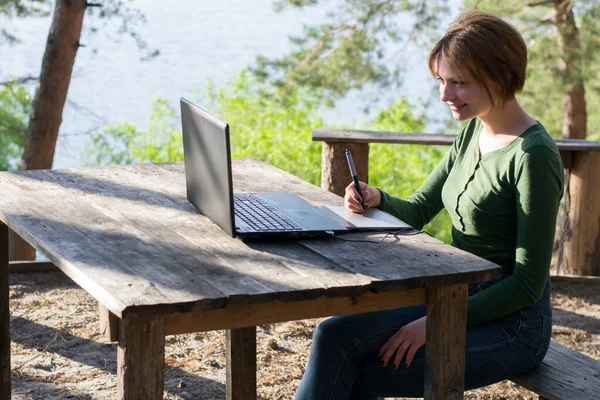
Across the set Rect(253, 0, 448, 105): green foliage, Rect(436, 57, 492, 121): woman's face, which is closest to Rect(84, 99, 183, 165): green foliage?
Rect(253, 0, 448, 105): green foliage

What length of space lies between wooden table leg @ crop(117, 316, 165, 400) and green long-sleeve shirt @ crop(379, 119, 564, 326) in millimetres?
795

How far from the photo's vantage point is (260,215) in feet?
7.00

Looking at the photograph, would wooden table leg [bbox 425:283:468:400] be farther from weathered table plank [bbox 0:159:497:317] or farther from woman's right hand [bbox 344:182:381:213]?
woman's right hand [bbox 344:182:381:213]

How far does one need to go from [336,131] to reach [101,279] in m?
2.89

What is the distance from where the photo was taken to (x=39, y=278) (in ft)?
13.8

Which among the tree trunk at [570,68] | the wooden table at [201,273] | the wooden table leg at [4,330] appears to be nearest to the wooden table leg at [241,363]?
the wooden table at [201,273]

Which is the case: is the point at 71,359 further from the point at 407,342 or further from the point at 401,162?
the point at 401,162

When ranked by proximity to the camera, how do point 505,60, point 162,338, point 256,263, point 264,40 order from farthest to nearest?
point 264,40
point 505,60
point 256,263
point 162,338

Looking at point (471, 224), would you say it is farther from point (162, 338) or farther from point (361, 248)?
point (162, 338)

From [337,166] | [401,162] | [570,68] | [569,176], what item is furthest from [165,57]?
[569,176]

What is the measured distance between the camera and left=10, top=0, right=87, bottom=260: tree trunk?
580 centimetres

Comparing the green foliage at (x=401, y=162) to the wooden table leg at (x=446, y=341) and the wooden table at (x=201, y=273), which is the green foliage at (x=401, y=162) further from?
the wooden table leg at (x=446, y=341)

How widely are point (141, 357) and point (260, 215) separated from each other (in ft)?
2.02

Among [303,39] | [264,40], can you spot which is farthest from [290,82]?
[264,40]
